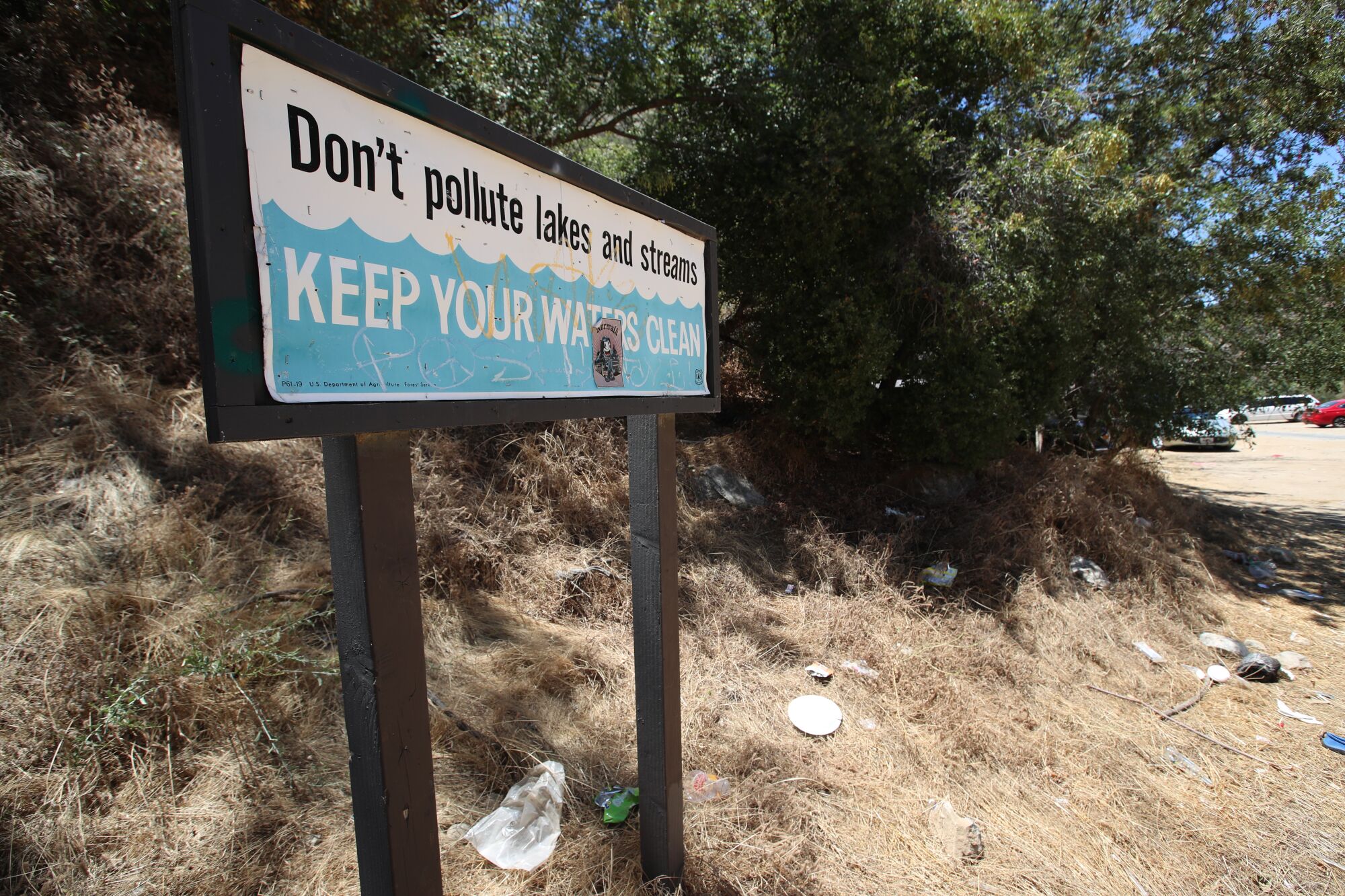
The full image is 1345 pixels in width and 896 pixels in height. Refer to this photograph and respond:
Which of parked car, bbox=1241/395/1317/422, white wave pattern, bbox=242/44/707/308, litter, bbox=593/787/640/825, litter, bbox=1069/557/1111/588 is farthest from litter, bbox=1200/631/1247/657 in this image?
parked car, bbox=1241/395/1317/422

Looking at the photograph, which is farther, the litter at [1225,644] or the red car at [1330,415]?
the red car at [1330,415]

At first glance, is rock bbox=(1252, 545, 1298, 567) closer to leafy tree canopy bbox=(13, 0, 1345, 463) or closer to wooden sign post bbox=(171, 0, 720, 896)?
leafy tree canopy bbox=(13, 0, 1345, 463)

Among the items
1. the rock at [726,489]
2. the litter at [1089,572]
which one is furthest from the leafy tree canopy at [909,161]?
the litter at [1089,572]

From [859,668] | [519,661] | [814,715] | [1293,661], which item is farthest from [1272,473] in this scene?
[519,661]

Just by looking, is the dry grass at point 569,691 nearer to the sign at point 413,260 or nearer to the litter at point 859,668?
the litter at point 859,668

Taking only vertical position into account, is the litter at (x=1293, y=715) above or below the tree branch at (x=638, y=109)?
below

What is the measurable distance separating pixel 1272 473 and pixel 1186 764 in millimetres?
14636

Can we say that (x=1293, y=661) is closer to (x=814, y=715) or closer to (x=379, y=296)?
(x=814, y=715)

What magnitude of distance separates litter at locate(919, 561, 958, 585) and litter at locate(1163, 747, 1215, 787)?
1.87m

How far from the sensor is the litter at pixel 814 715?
12.1 ft

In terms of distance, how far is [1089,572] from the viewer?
244 inches

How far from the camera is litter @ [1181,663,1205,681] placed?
5.00 metres

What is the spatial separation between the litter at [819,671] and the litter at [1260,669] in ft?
11.0

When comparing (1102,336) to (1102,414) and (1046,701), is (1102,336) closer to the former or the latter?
(1102,414)
